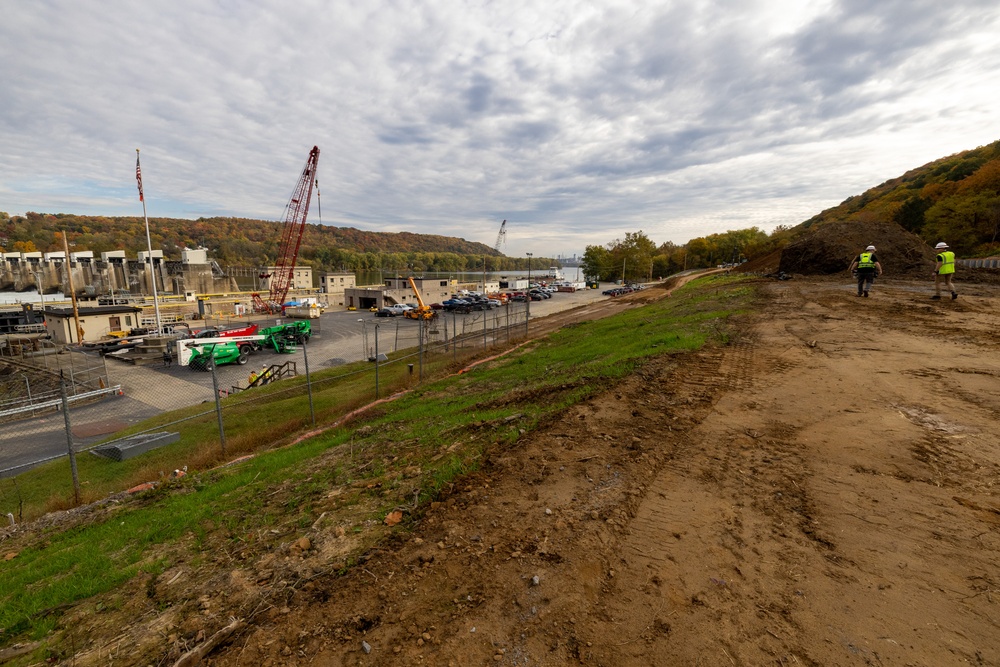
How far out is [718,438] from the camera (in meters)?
5.81

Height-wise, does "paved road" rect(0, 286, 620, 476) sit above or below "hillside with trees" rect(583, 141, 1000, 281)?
below

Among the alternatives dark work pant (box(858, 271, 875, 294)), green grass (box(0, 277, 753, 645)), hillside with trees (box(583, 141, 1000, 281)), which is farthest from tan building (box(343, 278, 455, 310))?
dark work pant (box(858, 271, 875, 294))

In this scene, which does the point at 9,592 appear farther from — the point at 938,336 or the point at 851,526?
the point at 938,336

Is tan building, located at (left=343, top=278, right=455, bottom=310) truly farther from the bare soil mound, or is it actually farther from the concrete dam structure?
the concrete dam structure

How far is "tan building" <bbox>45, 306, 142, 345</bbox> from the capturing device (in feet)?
143

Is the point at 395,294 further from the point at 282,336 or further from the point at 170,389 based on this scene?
the point at 170,389

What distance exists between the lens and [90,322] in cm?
4503

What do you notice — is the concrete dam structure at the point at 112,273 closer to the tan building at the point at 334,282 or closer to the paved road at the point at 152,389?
the tan building at the point at 334,282

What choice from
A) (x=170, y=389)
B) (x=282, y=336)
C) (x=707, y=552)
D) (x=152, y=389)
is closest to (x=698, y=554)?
(x=707, y=552)

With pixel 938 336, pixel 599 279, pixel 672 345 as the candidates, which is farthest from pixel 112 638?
pixel 599 279

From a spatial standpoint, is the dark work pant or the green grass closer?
the green grass

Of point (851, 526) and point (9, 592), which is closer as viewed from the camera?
point (851, 526)

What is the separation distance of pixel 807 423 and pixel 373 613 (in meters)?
6.21

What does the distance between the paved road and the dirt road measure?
34.9 feet
